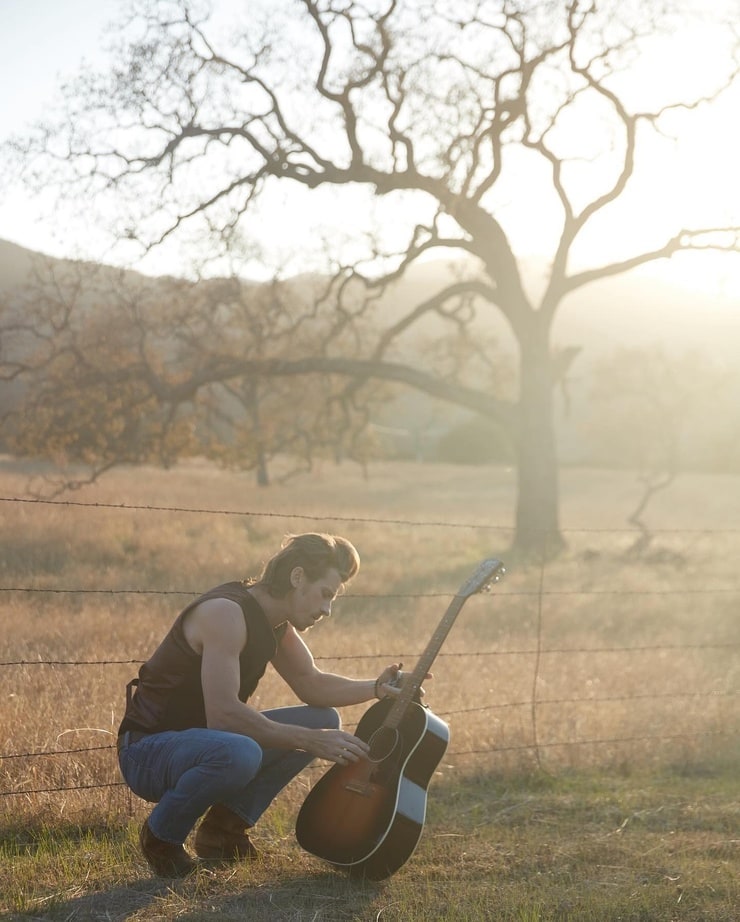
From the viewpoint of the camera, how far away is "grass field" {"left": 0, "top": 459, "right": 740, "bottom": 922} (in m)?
4.43

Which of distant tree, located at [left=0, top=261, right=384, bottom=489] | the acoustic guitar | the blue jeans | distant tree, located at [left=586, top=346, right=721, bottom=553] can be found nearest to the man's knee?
the blue jeans

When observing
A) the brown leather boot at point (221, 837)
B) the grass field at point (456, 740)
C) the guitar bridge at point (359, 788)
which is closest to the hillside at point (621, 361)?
the grass field at point (456, 740)

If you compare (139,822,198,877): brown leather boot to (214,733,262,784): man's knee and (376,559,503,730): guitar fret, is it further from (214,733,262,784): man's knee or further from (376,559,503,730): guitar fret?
(376,559,503,730): guitar fret

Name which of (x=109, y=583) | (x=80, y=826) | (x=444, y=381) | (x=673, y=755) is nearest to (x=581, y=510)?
(x=444, y=381)

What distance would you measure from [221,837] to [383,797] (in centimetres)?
72

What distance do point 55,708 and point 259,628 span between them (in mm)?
2542

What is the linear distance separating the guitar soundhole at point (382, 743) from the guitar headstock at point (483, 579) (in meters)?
0.62

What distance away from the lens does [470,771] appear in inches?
259

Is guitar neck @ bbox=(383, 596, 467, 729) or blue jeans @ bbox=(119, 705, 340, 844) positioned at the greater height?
guitar neck @ bbox=(383, 596, 467, 729)

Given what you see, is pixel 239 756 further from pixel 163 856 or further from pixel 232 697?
pixel 163 856

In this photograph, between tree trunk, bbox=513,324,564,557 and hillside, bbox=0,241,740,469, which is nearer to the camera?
tree trunk, bbox=513,324,564,557

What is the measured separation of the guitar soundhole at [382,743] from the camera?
4.55 m

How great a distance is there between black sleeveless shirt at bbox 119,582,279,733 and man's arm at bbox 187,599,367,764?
0.06 m

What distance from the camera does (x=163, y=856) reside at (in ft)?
14.5
